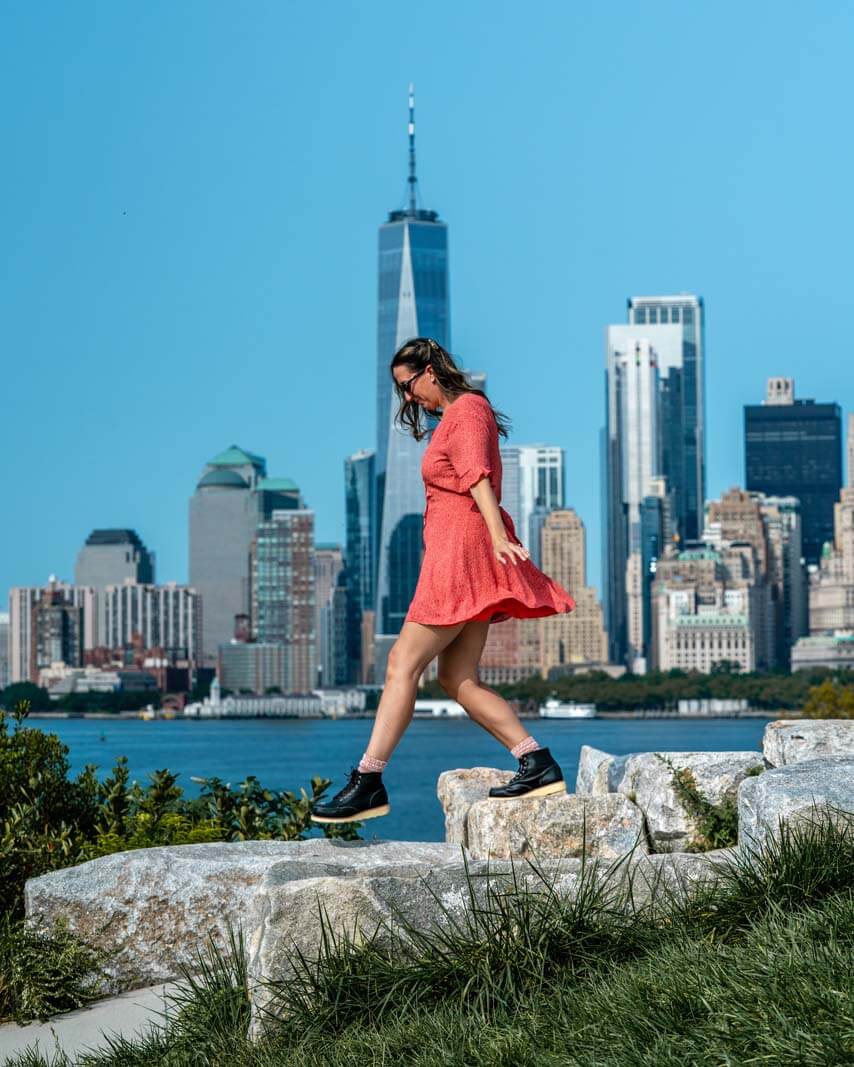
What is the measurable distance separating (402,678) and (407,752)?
77553 millimetres

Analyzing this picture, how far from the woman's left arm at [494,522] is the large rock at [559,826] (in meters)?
0.82

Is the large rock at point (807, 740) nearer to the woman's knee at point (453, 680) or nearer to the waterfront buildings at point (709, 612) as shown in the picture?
the woman's knee at point (453, 680)

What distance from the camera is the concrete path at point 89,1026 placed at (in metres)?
5.31

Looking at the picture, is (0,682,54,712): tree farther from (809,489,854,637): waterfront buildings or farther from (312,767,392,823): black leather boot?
(312,767,392,823): black leather boot

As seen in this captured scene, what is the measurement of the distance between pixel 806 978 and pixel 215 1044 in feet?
5.24

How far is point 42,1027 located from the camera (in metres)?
5.61

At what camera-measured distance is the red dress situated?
6.10 m

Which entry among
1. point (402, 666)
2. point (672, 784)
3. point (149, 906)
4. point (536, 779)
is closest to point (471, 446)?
point (402, 666)

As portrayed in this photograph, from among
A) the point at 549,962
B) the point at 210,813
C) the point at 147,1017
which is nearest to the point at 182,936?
the point at 147,1017

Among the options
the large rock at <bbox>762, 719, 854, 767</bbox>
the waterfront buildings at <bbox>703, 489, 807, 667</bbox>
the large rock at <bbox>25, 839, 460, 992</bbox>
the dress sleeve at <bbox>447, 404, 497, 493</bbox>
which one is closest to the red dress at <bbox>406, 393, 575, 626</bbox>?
the dress sleeve at <bbox>447, 404, 497, 493</bbox>

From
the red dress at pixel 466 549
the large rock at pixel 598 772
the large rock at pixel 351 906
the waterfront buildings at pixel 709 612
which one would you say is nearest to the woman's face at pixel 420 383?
the red dress at pixel 466 549

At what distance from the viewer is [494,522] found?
602cm

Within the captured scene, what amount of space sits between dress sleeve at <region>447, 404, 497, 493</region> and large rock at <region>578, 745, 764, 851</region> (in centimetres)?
139

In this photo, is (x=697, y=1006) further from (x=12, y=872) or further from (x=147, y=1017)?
(x=12, y=872)
